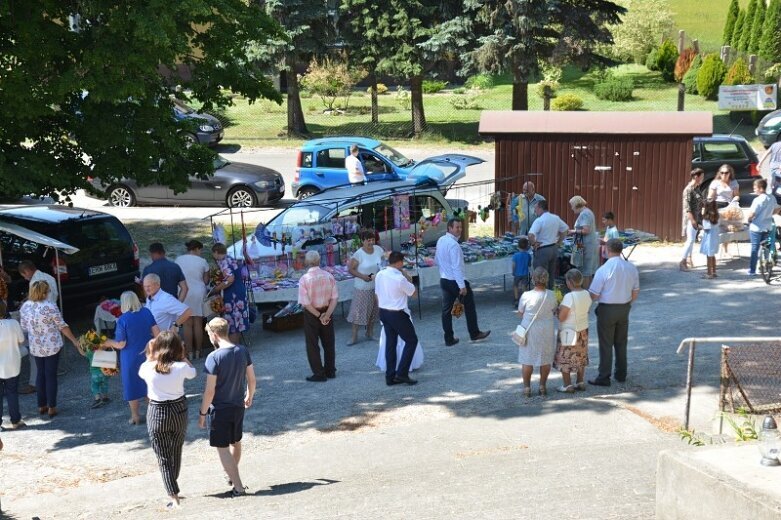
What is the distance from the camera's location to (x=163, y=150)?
574 inches

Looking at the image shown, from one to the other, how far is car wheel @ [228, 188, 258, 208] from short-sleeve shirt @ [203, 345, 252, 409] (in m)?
16.0

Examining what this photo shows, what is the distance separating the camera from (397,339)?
466 inches

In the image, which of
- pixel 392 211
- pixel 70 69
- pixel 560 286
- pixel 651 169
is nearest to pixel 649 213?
pixel 651 169

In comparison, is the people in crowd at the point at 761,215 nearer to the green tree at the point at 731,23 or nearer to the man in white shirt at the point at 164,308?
the man in white shirt at the point at 164,308

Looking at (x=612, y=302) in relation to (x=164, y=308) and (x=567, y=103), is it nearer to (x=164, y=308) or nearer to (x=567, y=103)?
(x=164, y=308)

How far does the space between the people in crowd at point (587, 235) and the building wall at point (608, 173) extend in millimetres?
3805

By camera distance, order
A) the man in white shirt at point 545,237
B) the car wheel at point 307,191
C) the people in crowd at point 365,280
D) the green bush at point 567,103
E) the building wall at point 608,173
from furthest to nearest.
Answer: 1. the green bush at point 567,103
2. the car wheel at point 307,191
3. the building wall at point 608,173
4. the man in white shirt at point 545,237
5. the people in crowd at point 365,280

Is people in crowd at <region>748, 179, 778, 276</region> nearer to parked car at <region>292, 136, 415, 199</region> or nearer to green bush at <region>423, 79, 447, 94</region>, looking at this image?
parked car at <region>292, 136, 415, 199</region>

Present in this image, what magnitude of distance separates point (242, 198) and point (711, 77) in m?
23.1

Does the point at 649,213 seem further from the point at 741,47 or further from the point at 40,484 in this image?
the point at 741,47

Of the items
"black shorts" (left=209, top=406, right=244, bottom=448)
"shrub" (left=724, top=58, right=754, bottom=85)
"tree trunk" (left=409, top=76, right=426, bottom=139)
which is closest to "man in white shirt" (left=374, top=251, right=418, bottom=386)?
"black shorts" (left=209, top=406, right=244, bottom=448)

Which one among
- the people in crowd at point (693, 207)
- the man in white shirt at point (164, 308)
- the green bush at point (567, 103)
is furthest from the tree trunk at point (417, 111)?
the man in white shirt at point (164, 308)

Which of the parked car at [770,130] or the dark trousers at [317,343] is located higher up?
the parked car at [770,130]

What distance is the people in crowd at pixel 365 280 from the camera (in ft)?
44.0
